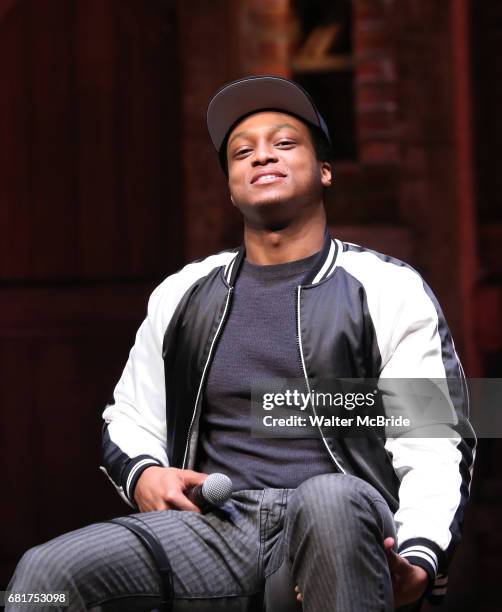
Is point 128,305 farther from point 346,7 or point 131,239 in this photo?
point 346,7

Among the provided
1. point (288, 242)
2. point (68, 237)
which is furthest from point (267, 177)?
point (68, 237)

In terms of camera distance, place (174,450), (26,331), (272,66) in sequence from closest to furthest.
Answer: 1. (174,450)
2. (26,331)
3. (272,66)

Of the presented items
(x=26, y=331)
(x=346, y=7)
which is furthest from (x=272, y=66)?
(x=26, y=331)

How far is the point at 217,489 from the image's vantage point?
199 cm

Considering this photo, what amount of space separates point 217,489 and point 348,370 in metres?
0.34

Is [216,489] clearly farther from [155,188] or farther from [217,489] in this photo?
[155,188]

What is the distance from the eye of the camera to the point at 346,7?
4715 millimetres

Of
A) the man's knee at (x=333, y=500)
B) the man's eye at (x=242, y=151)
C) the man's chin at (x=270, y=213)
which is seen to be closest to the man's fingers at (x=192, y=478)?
the man's knee at (x=333, y=500)

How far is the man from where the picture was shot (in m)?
1.81

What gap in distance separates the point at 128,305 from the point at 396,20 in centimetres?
161

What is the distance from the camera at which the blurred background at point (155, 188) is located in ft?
12.3

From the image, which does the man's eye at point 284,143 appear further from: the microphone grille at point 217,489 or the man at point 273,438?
the microphone grille at point 217,489

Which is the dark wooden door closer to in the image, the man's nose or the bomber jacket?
the bomber jacket

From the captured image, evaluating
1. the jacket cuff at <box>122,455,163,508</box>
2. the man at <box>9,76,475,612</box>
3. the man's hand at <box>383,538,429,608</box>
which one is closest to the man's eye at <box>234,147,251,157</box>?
the man at <box>9,76,475,612</box>
